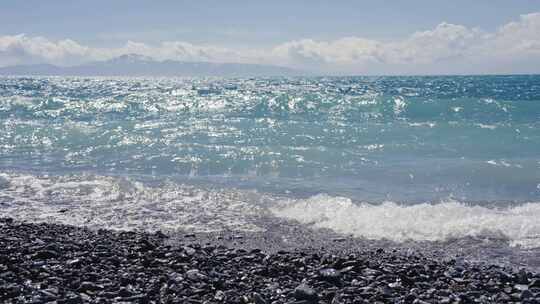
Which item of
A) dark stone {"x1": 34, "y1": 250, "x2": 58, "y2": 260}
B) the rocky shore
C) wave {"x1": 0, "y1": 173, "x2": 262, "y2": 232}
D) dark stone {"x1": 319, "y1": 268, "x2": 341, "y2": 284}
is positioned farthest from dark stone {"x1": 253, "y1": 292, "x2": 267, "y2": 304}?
wave {"x1": 0, "y1": 173, "x2": 262, "y2": 232}

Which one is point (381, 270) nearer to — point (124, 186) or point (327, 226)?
point (327, 226)

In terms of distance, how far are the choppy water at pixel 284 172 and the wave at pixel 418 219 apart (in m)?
0.02

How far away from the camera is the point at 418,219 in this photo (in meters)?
10.1

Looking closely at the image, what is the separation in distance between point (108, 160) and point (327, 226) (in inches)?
394

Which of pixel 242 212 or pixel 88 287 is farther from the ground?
pixel 88 287

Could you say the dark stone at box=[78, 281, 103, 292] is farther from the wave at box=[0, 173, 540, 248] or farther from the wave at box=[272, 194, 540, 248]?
the wave at box=[272, 194, 540, 248]

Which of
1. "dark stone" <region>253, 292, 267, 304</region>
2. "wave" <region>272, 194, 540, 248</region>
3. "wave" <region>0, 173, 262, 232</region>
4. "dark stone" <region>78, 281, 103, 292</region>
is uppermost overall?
"dark stone" <region>253, 292, 267, 304</region>

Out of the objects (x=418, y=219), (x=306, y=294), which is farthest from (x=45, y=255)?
(x=418, y=219)

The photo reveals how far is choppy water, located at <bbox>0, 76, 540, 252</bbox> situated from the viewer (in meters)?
10.3

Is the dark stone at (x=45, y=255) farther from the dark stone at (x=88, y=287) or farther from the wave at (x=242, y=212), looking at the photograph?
the wave at (x=242, y=212)

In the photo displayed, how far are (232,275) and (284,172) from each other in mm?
8820

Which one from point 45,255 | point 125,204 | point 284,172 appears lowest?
point 125,204

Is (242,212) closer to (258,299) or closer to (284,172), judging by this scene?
(284,172)

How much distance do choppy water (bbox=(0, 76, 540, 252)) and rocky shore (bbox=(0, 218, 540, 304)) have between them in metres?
1.82
